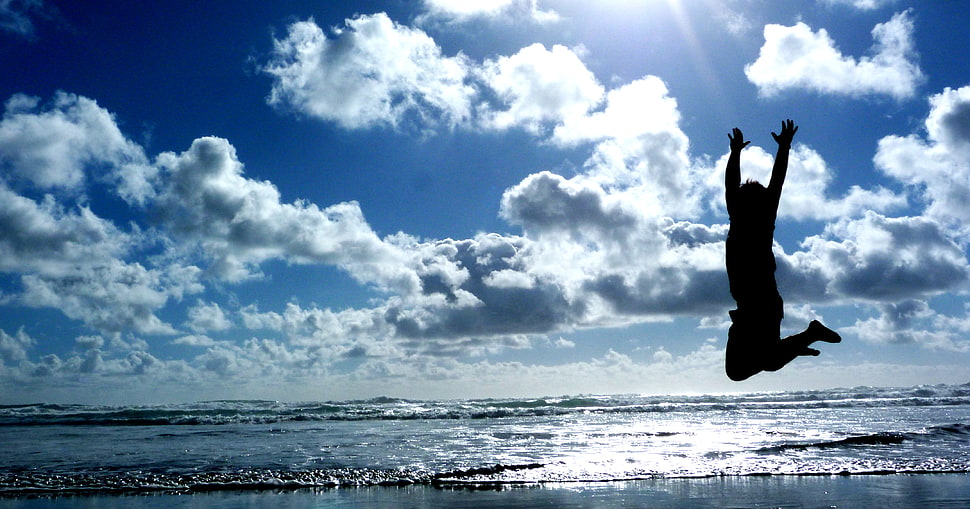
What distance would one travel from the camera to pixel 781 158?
14.0ft

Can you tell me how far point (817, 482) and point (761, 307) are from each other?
11.3 metres

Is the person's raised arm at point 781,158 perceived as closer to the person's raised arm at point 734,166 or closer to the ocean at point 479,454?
the person's raised arm at point 734,166

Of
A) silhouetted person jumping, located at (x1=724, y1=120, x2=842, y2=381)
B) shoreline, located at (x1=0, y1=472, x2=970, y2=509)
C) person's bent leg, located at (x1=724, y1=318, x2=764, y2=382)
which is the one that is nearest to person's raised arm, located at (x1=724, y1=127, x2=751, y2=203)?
silhouetted person jumping, located at (x1=724, y1=120, x2=842, y2=381)

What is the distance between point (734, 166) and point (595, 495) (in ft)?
31.0

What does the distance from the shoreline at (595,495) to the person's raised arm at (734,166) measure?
842 centimetres

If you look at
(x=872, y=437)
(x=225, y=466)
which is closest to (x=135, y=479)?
(x=225, y=466)

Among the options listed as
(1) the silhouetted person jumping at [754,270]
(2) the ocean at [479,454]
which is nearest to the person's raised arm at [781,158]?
(1) the silhouetted person jumping at [754,270]

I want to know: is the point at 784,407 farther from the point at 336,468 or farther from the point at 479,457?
the point at 336,468

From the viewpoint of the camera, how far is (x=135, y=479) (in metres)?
14.5

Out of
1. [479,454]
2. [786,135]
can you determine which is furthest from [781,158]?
[479,454]

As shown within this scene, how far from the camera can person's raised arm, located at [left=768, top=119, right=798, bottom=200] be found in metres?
4.20

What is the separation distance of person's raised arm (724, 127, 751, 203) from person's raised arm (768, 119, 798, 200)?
21 centimetres

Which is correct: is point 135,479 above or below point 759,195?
below

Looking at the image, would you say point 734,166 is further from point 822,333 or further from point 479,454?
point 479,454
